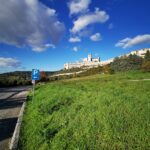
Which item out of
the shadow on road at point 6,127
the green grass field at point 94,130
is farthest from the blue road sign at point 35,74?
the green grass field at point 94,130

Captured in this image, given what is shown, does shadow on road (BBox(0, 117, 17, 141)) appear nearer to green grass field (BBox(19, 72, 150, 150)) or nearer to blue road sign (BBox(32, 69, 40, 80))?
green grass field (BBox(19, 72, 150, 150))

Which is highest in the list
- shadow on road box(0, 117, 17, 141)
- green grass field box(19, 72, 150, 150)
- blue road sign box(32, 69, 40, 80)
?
blue road sign box(32, 69, 40, 80)

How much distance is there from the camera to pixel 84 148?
227 inches

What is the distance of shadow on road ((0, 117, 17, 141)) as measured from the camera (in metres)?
8.20

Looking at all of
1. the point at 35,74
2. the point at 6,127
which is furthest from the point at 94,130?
the point at 35,74

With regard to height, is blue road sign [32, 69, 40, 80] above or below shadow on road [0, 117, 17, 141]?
above

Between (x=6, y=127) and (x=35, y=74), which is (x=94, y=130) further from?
(x=35, y=74)

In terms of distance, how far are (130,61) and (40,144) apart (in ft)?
283

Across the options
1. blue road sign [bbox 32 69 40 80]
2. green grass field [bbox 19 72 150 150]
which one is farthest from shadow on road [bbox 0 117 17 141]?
blue road sign [bbox 32 69 40 80]

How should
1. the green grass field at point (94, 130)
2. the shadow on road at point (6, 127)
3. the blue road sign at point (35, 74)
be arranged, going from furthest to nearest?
the blue road sign at point (35, 74)
the shadow on road at point (6, 127)
the green grass field at point (94, 130)

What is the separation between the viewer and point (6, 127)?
949 centimetres

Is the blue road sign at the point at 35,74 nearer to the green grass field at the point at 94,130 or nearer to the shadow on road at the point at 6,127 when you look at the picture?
the shadow on road at the point at 6,127

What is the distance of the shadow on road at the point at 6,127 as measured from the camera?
8203mm

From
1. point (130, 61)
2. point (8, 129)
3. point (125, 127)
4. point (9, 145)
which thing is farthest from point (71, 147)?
point (130, 61)
